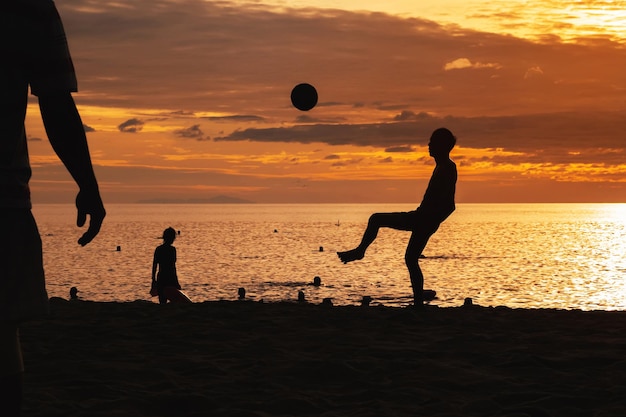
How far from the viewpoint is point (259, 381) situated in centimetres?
687

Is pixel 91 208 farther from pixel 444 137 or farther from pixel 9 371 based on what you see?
A: pixel 444 137

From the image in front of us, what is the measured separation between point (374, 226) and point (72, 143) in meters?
7.13

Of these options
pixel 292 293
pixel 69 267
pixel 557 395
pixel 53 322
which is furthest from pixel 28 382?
pixel 69 267

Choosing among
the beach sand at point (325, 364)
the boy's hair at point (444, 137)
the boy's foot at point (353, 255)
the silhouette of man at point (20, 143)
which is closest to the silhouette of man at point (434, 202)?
the boy's hair at point (444, 137)

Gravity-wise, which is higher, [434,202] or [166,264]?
[434,202]

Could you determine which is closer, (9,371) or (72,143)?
(9,371)

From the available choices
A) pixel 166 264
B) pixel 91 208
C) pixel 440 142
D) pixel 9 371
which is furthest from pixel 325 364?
pixel 166 264

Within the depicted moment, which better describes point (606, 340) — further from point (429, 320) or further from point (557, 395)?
point (557, 395)

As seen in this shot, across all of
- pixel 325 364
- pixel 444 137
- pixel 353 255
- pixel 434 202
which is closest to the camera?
pixel 325 364

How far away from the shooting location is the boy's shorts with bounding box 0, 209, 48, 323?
127 inches

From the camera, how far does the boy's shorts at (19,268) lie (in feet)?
10.6

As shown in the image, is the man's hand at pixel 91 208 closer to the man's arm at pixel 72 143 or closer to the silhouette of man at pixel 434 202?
the man's arm at pixel 72 143

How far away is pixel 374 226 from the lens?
1032 centimetres

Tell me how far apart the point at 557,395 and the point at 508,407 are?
22.2 inches
